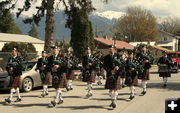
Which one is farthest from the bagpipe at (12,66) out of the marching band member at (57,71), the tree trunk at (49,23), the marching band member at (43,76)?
the tree trunk at (49,23)

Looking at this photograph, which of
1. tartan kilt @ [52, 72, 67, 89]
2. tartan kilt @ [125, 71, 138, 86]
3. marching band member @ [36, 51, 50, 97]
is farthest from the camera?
marching band member @ [36, 51, 50, 97]

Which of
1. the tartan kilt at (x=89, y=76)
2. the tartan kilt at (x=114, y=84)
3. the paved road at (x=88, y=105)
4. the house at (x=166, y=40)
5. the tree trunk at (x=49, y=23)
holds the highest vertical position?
the house at (x=166, y=40)

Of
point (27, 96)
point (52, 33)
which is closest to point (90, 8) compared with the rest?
point (52, 33)

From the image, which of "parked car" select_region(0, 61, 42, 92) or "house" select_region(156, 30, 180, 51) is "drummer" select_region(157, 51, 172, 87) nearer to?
"parked car" select_region(0, 61, 42, 92)

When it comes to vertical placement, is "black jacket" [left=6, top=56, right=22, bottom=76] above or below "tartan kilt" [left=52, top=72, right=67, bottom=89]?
above

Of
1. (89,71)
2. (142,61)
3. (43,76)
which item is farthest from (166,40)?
(43,76)

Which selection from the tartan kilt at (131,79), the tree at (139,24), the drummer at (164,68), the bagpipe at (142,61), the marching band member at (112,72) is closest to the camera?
the marching band member at (112,72)

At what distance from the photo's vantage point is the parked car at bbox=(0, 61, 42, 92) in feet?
49.7

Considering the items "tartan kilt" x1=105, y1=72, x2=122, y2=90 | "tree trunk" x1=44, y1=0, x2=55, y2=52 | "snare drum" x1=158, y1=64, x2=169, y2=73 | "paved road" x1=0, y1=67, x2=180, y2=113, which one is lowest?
"paved road" x1=0, y1=67, x2=180, y2=113

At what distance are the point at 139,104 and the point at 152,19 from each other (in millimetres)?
87688

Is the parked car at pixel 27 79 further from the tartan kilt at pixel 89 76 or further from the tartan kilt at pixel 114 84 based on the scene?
the tartan kilt at pixel 114 84

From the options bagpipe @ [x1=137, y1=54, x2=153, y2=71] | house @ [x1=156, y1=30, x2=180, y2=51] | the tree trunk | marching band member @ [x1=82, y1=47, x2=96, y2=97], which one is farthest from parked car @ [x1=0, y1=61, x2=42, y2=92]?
house @ [x1=156, y1=30, x2=180, y2=51]

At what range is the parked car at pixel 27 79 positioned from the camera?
49.7ft

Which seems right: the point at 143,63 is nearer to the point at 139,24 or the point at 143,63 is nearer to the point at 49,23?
the point at 49,23
